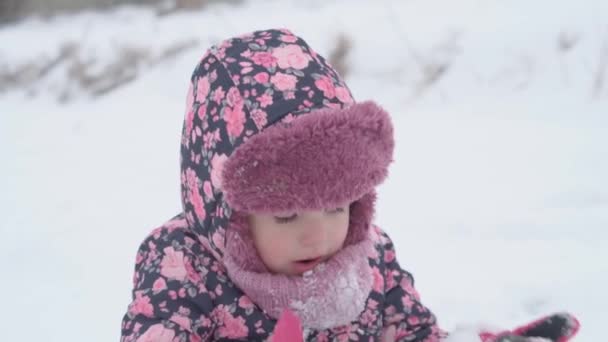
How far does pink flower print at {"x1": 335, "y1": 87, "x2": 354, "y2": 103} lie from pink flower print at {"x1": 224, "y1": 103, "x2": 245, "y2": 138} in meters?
0.16

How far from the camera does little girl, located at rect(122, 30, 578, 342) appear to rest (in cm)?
96

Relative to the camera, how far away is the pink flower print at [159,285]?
107 cm

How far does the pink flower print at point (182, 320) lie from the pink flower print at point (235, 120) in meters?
0.30

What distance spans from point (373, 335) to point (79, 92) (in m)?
3.52

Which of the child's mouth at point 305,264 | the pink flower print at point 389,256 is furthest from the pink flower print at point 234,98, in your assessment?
the pink flower print at point 389,256

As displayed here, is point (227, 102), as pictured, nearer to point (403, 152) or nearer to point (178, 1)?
point (403, 152)

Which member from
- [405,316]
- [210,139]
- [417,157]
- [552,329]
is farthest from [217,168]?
[417,157]

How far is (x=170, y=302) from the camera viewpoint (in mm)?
1055

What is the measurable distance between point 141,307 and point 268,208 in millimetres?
287

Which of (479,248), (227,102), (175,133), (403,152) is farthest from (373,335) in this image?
(175,133)

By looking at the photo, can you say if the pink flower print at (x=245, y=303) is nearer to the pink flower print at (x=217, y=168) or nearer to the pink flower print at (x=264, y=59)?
the pink flower print at (x=217, y=168)

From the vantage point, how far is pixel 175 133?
10.7ft

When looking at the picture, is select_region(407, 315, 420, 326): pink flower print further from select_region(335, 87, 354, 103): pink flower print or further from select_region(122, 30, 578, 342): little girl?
select_region(335, 87, 354, 103): pink flower print

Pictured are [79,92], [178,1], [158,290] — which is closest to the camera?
[158,290]
